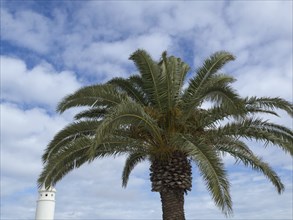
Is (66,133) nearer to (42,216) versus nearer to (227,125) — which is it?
(227,125)

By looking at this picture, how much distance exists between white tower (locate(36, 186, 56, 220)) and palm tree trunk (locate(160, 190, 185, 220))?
33.9 metres

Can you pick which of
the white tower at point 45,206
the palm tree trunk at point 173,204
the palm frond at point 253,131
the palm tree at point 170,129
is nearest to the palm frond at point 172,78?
the palm tree at point 170,129

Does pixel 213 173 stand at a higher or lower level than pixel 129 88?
lower

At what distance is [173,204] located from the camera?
1536cm

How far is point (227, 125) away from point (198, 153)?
2.89 metres

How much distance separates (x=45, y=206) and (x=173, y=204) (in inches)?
1381

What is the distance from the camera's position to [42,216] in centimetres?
4706

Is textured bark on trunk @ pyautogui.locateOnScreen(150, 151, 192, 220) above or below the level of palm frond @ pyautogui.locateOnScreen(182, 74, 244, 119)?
below

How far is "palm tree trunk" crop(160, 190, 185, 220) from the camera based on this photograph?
1529 centimetres

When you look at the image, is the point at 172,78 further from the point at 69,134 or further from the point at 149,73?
the point at 69,134

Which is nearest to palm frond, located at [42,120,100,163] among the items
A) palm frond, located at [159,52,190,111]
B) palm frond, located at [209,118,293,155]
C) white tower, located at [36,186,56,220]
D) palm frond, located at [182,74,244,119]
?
palm frond, located at [159,52,190,111]

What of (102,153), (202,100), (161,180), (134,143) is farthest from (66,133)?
(202,100)

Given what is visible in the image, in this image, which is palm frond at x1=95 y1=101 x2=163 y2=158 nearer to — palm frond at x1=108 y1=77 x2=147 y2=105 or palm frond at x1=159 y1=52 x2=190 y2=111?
palm frond at x1=159 y1=52 x2=190 y2=111

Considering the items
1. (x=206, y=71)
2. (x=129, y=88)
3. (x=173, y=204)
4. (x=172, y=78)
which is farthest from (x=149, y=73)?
(x=173, y=204)
